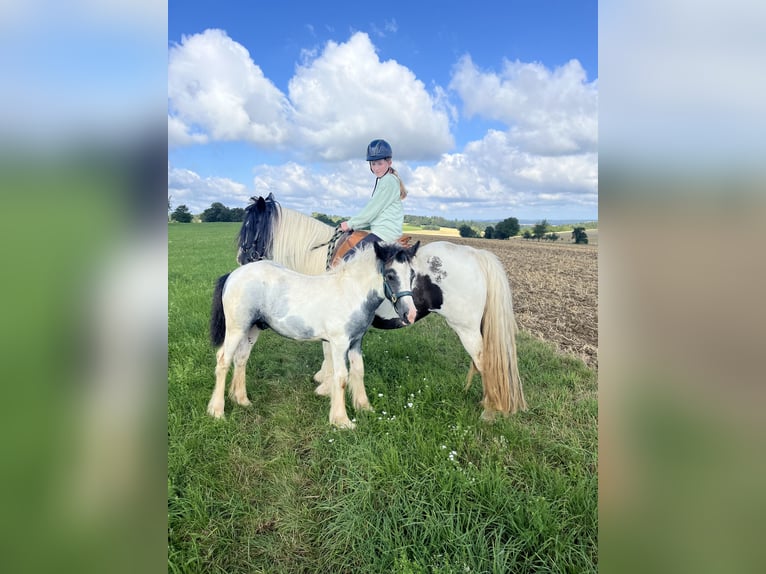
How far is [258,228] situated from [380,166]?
1729mm

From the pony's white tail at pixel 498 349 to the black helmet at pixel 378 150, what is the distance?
1.65m

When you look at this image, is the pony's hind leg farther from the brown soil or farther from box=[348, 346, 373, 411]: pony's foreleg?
the brown soil

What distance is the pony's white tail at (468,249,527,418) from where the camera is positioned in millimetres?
3934

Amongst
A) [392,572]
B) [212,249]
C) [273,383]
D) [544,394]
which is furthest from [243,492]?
[212,249]

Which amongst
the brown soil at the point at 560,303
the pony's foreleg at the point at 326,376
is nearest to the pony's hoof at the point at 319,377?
the pony's foreleg at the point at 326,376

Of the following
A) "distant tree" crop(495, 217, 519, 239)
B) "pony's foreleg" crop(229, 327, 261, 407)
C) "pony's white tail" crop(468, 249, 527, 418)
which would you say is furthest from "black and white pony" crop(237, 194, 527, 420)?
"distant tree" crop(495, 217, 519, 239)

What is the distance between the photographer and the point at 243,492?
280 cm

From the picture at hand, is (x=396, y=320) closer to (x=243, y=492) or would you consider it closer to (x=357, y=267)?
(x=357, y=267)

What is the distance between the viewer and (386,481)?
2816 millimetres

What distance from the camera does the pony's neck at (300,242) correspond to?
15.6ft

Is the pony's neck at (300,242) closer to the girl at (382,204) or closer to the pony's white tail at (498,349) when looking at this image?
the girl at (382,204)

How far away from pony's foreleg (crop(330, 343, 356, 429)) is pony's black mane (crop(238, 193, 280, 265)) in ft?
5.57

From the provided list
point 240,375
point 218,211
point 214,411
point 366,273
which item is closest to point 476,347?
point 366,273
